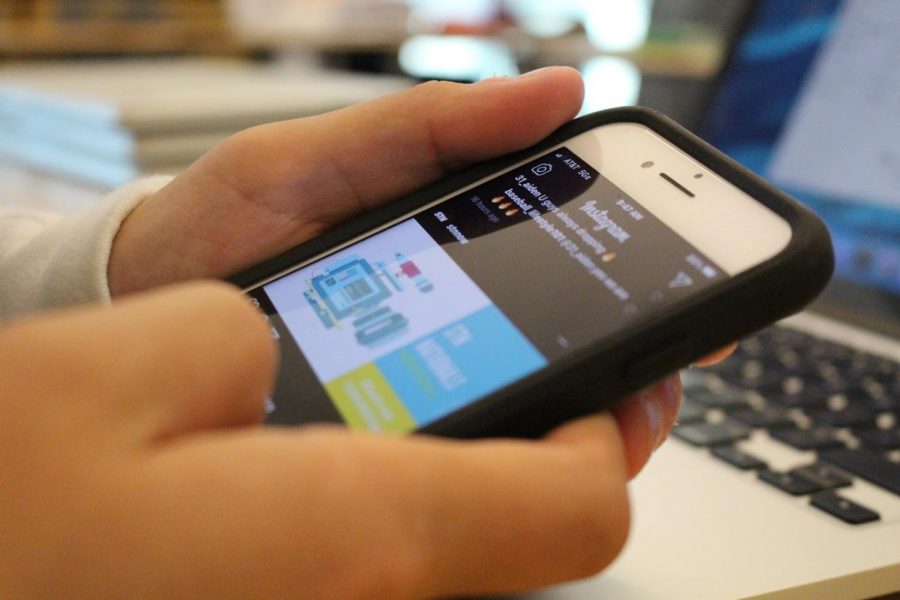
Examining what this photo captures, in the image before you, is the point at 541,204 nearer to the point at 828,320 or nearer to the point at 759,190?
the point at 759,190

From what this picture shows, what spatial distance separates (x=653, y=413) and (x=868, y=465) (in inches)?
6.3

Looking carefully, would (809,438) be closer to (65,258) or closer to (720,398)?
(720,398)

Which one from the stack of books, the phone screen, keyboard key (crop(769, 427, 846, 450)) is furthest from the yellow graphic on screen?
the stack of books

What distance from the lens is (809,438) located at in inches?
16.3

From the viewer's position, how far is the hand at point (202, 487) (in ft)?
0.63

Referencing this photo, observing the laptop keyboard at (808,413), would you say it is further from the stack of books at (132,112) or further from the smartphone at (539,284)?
the stack of books at (132,112)

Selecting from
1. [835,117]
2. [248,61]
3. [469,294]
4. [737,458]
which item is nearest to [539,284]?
[469,294]

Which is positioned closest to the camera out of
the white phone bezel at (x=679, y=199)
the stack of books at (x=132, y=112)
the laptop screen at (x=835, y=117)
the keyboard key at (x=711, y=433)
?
the white phone bezel at (x=679, y=199)

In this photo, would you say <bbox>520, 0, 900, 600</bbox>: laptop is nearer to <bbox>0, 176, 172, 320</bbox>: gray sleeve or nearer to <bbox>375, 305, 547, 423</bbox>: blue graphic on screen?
<bbox>375, 305, 547, 423</bbox>: blue graphic on screen

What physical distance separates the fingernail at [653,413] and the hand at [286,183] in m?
0.15

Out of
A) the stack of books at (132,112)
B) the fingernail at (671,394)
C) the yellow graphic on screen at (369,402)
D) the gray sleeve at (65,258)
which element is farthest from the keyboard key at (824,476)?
the stack of books at (132,112)

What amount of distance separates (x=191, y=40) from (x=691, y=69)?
87 cm

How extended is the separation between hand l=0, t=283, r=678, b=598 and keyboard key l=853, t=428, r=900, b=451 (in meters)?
0.27

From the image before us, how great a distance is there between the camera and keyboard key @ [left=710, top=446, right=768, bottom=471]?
0.38 metres
